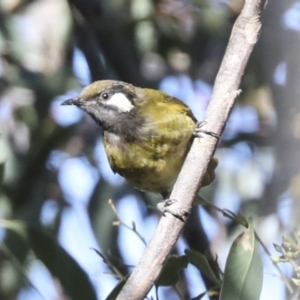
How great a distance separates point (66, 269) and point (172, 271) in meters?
0.32

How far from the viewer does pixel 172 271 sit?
196cm

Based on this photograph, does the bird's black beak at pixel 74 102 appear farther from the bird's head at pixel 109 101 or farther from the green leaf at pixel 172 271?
the green leaf at pixel 172 271

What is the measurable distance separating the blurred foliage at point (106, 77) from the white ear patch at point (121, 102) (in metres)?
0.37

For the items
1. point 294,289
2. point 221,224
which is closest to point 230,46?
point 294,289

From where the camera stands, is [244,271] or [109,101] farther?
[109,101]

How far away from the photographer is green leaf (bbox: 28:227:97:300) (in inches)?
81.9

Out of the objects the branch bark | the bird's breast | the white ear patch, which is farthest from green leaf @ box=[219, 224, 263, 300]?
the white ear patch

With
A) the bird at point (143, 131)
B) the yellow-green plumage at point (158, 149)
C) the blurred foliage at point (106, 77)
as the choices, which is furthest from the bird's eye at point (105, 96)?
the blurred foliage at point (106, 77)

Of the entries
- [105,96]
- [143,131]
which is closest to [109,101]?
[105,96]

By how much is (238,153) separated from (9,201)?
2.77 feet

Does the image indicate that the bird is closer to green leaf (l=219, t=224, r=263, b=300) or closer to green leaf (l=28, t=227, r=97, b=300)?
green leaf (l=28, t=227, r=97, b=300)

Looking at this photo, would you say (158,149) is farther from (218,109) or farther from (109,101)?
(218,109)

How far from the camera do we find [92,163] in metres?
2.78

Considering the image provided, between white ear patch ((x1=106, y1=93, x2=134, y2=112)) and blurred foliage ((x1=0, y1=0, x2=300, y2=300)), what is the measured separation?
37 cm
